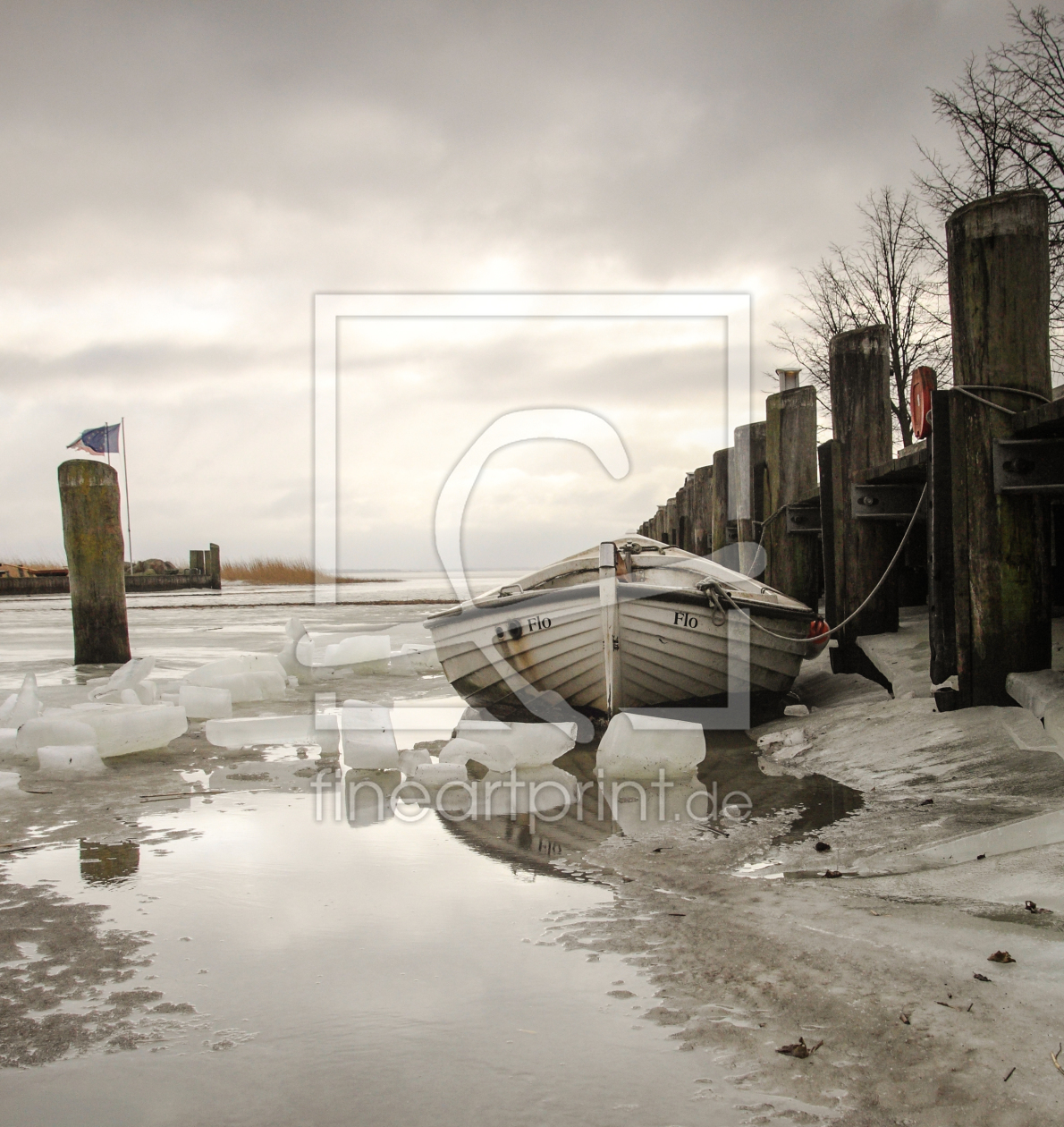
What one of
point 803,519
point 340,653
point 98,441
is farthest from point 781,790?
point 98,441

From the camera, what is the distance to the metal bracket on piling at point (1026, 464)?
4.78 m

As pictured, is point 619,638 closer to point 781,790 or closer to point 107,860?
point 781,790

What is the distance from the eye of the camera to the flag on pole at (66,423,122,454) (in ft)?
97.9

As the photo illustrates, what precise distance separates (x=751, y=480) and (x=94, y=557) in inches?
280

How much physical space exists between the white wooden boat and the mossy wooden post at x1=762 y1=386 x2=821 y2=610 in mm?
2148

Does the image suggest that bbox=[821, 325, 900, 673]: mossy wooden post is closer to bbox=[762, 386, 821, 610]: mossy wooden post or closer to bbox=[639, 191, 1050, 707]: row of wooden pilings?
bbox=[639, 191, 1050, 707]: row of wooden pilings

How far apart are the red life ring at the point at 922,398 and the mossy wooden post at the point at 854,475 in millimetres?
1146

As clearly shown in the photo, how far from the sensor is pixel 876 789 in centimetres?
464

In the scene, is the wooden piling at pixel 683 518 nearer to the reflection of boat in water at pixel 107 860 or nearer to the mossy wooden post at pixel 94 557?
the mossy wooden post at pixel 94 557

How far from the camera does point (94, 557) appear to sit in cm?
1040

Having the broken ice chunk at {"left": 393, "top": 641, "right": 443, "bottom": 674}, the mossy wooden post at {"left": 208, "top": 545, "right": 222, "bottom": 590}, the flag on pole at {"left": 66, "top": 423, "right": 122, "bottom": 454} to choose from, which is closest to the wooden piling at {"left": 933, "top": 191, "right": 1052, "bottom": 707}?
the broken ice chunk at {"left": 393, "top": 641, "right": 443, "bottom": 674}

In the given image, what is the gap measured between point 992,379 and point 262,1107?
4.66 m

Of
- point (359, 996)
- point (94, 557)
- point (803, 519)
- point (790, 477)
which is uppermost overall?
point (790, 477)

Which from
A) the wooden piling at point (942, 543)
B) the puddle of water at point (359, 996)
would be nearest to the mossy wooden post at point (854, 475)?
the wooden piling at point (942, 543)
